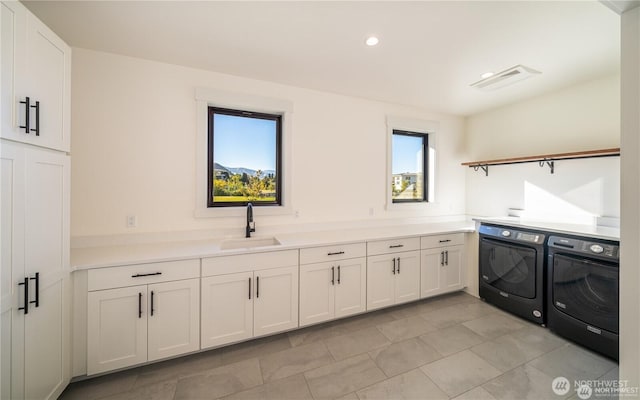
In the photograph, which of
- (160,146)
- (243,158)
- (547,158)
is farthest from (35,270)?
(547,158)

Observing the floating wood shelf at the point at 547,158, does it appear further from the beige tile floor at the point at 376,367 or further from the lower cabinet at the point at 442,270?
the beige tile floor at the point at 376,367

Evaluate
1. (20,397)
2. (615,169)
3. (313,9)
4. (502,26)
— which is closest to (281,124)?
(313,9)

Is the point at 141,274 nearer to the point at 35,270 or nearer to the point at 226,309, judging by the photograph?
the point at 35,270

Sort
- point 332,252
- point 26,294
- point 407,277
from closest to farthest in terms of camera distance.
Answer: point 26,294 < point 332,252 < point 407,277

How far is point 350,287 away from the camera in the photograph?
8.32ft

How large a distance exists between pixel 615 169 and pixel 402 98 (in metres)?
2.26

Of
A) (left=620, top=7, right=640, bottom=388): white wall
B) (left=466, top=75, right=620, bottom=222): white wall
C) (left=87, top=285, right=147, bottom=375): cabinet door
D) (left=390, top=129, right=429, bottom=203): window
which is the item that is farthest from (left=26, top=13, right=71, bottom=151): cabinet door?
(left=466, top=75, right=620, bottom=222): white wall

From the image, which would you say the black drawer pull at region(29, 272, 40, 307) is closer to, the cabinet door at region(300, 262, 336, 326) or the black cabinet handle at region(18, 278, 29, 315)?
the black cabinet handle at region(18, 278, 29, 315)

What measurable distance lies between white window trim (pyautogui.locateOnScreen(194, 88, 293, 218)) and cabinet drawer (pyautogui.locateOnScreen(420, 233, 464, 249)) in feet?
5.20

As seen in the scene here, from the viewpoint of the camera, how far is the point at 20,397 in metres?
1.31

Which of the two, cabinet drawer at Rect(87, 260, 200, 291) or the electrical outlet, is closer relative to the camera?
cabinet drawer at Rect(87, 260, 200, 291)

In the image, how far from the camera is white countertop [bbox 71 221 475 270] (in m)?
1.78

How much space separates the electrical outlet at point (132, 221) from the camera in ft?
7.29

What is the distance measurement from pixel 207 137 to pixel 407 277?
261cm
